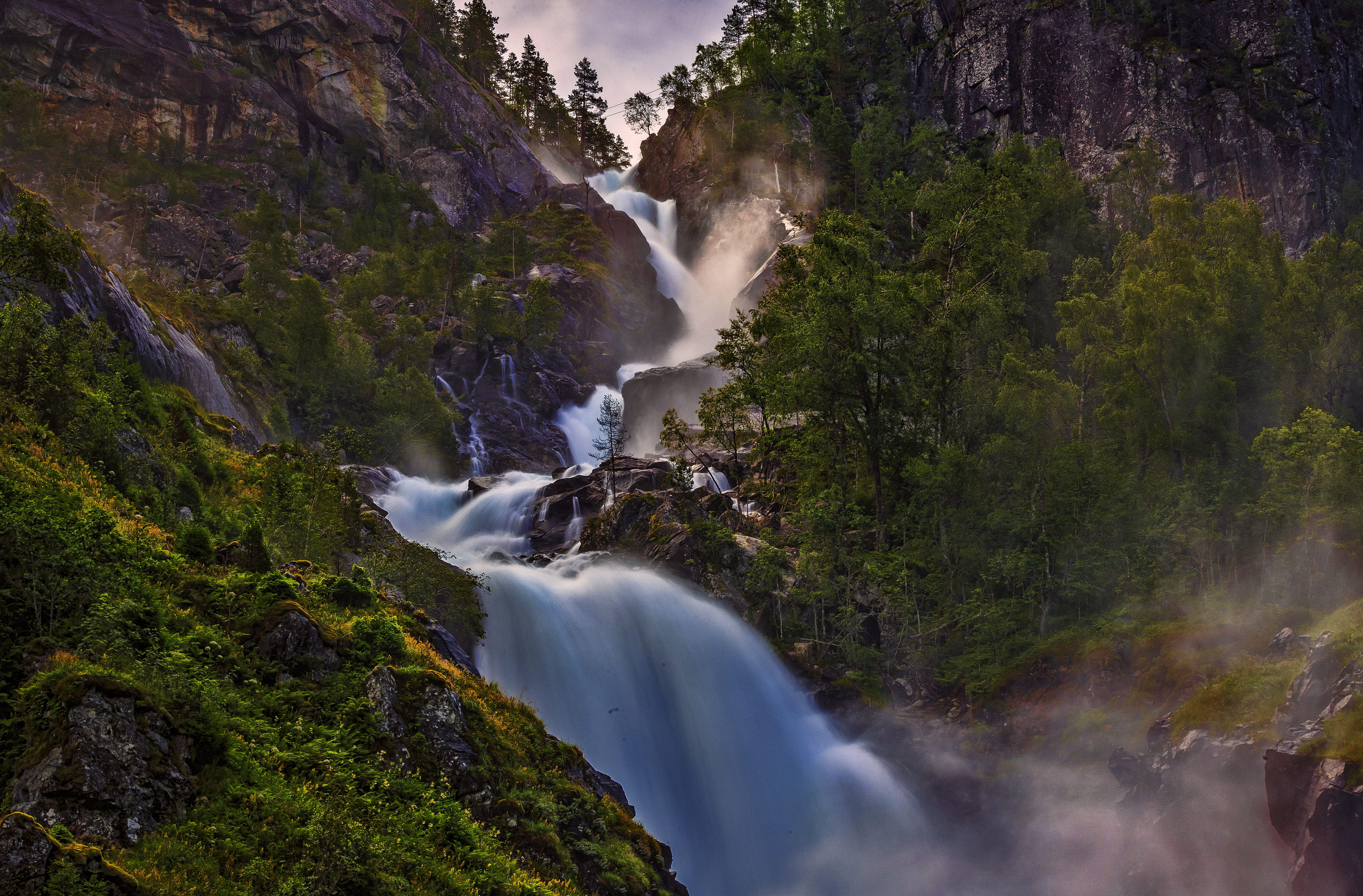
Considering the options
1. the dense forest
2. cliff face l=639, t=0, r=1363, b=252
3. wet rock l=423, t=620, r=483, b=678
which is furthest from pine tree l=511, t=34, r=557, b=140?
wet rock l=423, t=620, r=483, b=678

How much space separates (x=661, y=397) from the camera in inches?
2576

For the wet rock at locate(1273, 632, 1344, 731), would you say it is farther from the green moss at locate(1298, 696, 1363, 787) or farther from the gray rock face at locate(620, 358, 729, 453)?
the gray rock face at locate(620, 358, 729, 453)

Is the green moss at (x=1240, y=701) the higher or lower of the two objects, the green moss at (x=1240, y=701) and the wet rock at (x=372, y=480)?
the lower

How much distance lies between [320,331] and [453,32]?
273 feet

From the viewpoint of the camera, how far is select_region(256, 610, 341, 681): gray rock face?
450 inches

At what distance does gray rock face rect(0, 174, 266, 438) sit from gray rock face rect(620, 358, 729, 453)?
33.1 m

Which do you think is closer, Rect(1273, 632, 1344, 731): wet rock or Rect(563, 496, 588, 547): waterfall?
Rect(1273, 632, 1344, 731): wet rock

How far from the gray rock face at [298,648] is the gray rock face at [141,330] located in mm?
14861

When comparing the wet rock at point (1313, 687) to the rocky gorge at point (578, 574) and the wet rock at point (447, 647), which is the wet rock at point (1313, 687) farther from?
the wet rock at point (447, 647)

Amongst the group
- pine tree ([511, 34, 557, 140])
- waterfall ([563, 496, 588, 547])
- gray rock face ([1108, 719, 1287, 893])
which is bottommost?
gray rock face ([1108, 719, 1287, 893])

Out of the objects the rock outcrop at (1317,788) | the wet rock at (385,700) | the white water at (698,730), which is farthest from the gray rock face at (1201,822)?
the wet rock at (385,700)

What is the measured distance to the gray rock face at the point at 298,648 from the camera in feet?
37.5

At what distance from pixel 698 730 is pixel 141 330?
23373mm

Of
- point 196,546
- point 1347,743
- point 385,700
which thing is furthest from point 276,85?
point 1347,743
